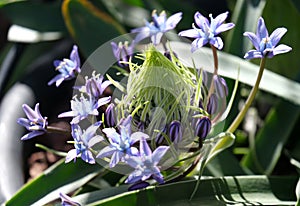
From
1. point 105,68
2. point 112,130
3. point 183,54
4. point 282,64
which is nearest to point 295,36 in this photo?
A: point 282,64

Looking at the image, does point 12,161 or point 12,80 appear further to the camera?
point 12,80

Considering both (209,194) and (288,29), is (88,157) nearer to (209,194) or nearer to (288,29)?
(209,194)

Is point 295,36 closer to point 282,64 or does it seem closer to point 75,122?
point 282,64

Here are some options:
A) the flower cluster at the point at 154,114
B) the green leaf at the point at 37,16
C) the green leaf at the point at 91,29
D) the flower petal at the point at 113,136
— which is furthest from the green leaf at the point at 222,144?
the green leaf at the point at 37,16

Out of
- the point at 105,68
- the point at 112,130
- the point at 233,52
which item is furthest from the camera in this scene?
the point at 233,52

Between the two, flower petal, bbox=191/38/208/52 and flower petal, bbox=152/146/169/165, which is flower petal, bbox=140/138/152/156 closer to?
flower petal, bbox=152/146/169/165

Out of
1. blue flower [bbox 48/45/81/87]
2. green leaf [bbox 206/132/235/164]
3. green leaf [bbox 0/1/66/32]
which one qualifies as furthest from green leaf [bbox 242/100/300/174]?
green leaf [bbox 0/1/66/32]

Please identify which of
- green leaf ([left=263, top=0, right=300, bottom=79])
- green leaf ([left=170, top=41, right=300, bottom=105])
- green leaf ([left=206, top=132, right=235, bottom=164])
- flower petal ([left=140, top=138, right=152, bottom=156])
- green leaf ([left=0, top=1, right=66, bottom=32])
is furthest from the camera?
green leaf ([left=0, top=1, right=66, bottom=32])

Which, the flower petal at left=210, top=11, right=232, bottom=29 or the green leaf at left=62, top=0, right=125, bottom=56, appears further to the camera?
the green leaf at left=62, top=0, right=125, bottom=56
